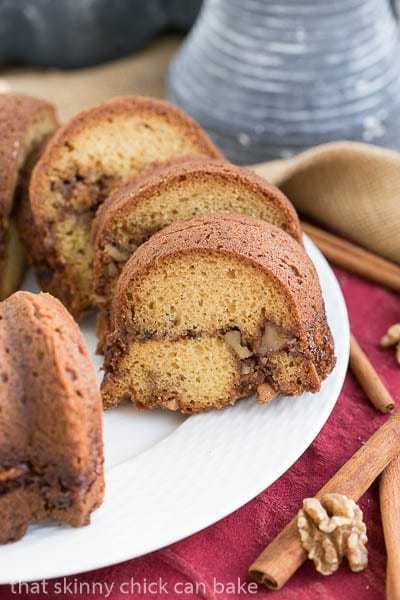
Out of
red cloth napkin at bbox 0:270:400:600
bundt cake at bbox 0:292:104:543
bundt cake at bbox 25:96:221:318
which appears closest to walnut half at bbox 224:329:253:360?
red cloth napkin at bbox 0:270:400:600

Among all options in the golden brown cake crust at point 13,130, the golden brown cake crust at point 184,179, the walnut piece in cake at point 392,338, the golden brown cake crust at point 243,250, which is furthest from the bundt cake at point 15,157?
the walnut piece in cake at point 392,338

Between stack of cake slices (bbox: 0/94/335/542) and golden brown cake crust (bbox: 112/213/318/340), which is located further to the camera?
golden brown cake crust (bbox: 112/213/318/340)

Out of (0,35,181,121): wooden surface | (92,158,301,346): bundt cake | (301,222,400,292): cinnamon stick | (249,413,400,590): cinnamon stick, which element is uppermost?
(92,158,301,346): bundt cake

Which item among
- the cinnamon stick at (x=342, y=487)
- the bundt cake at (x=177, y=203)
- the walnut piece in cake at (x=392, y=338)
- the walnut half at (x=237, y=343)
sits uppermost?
the bundt cake at (x=177, y=203)

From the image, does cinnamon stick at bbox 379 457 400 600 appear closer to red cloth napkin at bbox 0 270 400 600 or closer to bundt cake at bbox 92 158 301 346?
red cloth napkin at bbox 0 270 400 600

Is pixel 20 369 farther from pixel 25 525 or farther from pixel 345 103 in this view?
pixel 345 103

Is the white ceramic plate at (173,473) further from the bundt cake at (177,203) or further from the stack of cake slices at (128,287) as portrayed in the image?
the bundt cake at (177,203)
